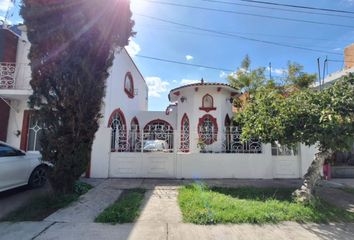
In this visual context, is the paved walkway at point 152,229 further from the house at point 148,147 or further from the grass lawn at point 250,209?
the house at point 148,147

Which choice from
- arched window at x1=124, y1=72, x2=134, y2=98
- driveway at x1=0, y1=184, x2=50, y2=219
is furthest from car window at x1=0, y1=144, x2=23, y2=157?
arched window at x1=124, y1=72, x2=134, y2=98

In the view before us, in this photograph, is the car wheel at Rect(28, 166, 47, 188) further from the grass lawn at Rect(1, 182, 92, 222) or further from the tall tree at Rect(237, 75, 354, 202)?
the tall tree at Rect(237, 75, 354, 202)

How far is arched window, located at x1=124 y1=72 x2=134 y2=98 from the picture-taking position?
1384 centimetres

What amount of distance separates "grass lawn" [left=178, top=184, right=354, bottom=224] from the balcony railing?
325 inches

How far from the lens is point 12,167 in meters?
6.65

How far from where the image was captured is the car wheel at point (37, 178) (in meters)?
7.45

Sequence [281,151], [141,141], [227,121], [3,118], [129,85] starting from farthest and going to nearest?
[129,85]
[227,121]
[281,151]
[3,118]
[141,141]

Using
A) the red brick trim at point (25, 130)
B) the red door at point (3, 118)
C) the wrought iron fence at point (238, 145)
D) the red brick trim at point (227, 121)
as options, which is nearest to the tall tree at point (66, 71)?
the red brick trim at point (25, 130)

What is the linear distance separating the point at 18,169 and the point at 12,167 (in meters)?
0.23

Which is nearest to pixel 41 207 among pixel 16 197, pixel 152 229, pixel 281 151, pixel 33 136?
pixel 16 197

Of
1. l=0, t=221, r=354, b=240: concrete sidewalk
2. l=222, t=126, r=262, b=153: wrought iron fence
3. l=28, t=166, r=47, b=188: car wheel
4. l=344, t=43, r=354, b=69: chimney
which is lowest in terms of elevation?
l=0, t=221, r=354, b=240: concrete sidewalk

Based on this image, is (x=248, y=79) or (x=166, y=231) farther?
(x=248, y=79)

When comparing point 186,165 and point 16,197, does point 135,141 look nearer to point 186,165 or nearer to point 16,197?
point 186,165

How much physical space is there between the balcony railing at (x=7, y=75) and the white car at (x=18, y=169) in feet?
13.6
